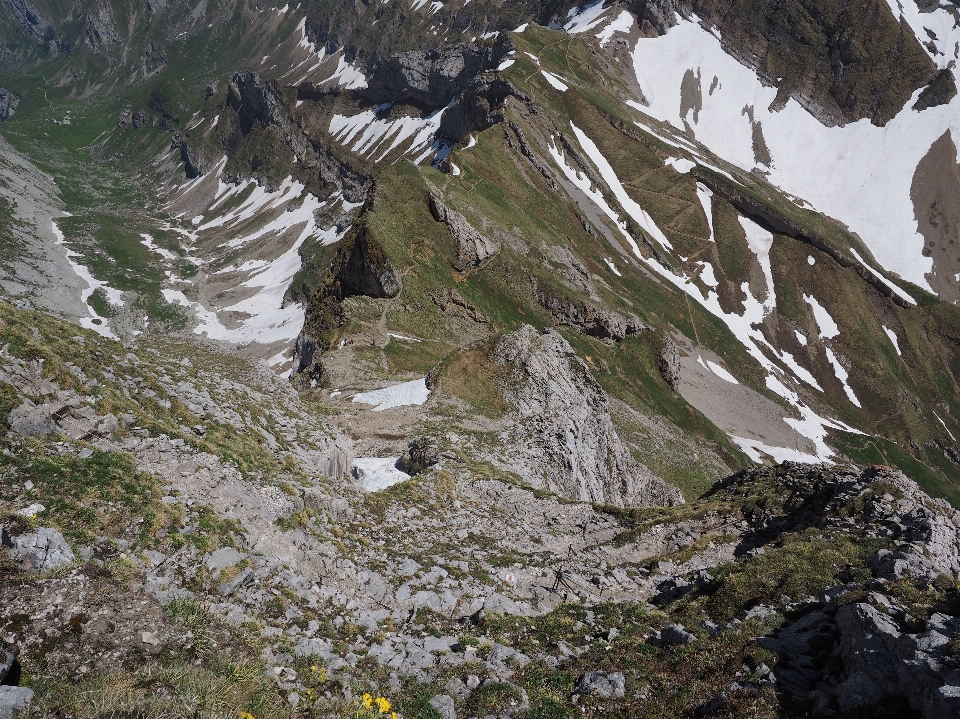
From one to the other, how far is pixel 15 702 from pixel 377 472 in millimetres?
20496

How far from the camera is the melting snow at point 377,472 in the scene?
26000mm

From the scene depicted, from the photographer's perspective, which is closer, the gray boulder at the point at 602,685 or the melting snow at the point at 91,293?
the gray boulder at the point at 602,685

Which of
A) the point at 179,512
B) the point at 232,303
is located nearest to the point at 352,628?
the point at 179,512

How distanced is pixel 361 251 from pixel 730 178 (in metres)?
146

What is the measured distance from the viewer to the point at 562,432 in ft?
125

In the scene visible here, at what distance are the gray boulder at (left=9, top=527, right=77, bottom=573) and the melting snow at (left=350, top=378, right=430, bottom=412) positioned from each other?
25.9 metres

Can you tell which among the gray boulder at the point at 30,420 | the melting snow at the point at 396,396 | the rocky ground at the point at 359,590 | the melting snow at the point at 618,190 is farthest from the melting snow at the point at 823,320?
the gray boulder at the point at 30,420

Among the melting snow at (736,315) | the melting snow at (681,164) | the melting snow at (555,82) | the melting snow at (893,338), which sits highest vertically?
the melting snow at (681,164)

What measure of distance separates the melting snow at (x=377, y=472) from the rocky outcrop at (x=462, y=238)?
53.9 m

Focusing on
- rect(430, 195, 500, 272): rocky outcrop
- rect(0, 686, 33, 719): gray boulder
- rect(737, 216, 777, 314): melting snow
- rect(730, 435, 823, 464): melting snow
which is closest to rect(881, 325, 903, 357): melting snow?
rect(737, 216, 777, 314): melting snow

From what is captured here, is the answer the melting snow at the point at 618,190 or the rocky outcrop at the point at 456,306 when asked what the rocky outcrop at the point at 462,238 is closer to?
the rocky outcrop at the point at 456,306

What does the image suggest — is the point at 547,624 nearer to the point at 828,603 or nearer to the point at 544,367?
the point at 828,603

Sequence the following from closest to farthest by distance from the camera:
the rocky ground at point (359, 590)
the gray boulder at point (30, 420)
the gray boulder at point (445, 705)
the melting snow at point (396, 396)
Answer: the rocky ground at point (359, 590) < the gray boulder at point (445, 705) < the gray boulder at point (30, 420) < the melting snow at point (396, 396)

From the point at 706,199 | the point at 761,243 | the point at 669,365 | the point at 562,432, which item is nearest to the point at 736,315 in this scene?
the point at 761,243
